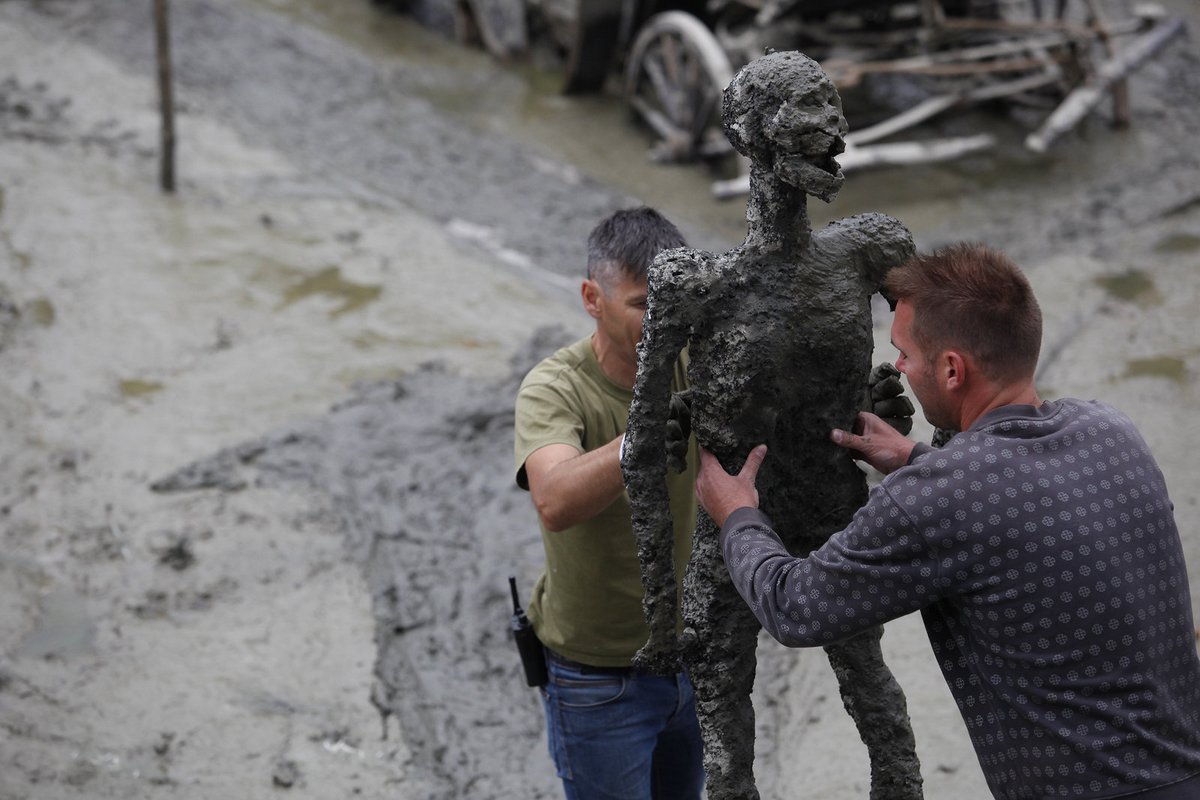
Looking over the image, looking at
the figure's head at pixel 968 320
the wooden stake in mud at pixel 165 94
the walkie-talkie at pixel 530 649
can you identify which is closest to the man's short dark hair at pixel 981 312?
the figure's head at pixel 968 320

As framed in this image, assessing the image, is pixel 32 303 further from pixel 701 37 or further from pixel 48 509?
pixel 701 37

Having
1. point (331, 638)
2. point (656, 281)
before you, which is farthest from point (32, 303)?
point (656, 281)

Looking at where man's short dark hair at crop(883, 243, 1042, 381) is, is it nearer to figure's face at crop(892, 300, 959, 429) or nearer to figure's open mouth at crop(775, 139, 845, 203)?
figure's face at crop(892, 300, 959, 429)

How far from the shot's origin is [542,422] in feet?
8.66

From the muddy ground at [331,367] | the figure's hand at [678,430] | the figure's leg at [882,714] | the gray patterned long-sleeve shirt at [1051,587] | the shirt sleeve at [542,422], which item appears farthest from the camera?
the muddy ground at [331,367]

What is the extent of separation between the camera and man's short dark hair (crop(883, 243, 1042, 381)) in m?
1.98

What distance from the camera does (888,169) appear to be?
841 cm

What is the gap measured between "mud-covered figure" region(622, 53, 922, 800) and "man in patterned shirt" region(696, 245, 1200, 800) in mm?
304

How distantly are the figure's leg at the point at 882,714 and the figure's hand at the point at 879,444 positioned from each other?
371 millimetres

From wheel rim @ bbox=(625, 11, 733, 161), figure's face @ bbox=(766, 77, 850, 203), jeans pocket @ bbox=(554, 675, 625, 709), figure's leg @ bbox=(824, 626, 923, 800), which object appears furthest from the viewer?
wheel rim @ bbox=(625, 11, 733, 161)

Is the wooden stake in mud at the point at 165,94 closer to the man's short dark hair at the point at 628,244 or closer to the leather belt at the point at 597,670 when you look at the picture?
the man's short dark hair at the point at 628,244

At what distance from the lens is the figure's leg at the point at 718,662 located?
238 cm

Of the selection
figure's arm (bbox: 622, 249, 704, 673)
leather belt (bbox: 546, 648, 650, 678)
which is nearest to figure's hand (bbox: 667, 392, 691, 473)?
figure's arm (bbox: 622, 249, 704, 673)

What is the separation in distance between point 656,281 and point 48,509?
375cm
